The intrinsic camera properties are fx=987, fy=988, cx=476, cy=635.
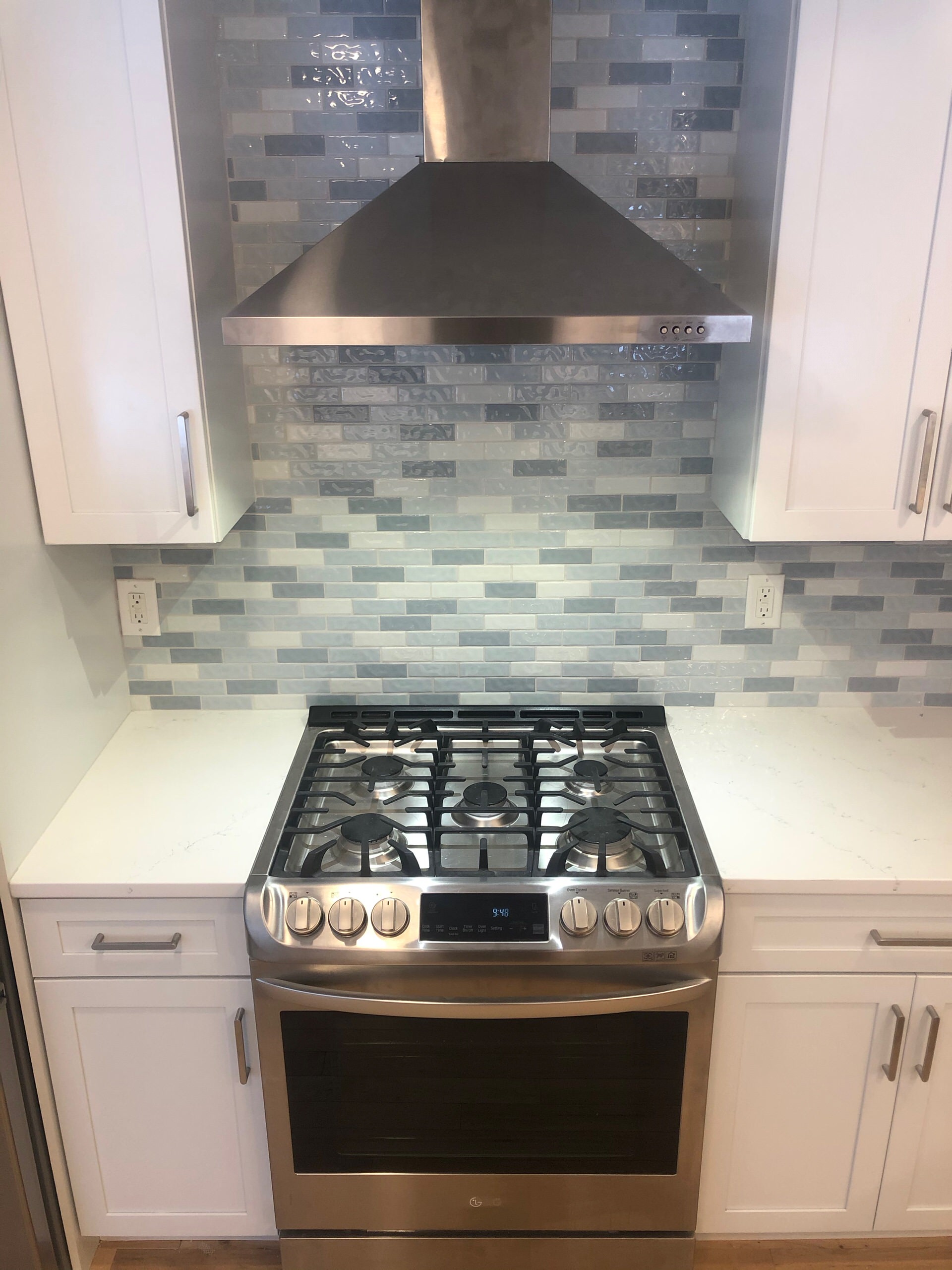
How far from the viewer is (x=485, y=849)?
173cm

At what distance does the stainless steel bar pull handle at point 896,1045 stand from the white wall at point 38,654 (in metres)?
1.58

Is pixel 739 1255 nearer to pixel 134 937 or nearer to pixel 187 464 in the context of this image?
pixel 134 937

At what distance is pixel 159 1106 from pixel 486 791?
0.85 metres

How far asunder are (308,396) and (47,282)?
56cm

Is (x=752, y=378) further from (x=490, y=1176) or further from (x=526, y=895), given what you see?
(x=490, y=1176)

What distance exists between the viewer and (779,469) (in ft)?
5.89

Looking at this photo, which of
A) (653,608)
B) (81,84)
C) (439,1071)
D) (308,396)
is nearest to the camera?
(81,84)

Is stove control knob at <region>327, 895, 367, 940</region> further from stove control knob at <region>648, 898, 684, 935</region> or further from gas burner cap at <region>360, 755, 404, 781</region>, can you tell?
stove control knob at <region>648, 898, 684, 935</region>

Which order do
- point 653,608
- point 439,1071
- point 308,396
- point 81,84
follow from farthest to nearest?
point 653,608, point 308,396, point 439,1071, point 81,84

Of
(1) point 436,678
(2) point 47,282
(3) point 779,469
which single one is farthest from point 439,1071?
(2) point 47,282

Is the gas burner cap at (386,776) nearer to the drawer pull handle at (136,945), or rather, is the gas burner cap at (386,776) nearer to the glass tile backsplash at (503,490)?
the glass tile backsplash at (503,490)

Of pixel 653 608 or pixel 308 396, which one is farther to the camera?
pixel 653 608

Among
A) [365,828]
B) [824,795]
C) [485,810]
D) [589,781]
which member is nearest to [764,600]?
[824,795]

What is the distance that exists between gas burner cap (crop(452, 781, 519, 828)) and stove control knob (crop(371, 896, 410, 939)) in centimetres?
24
